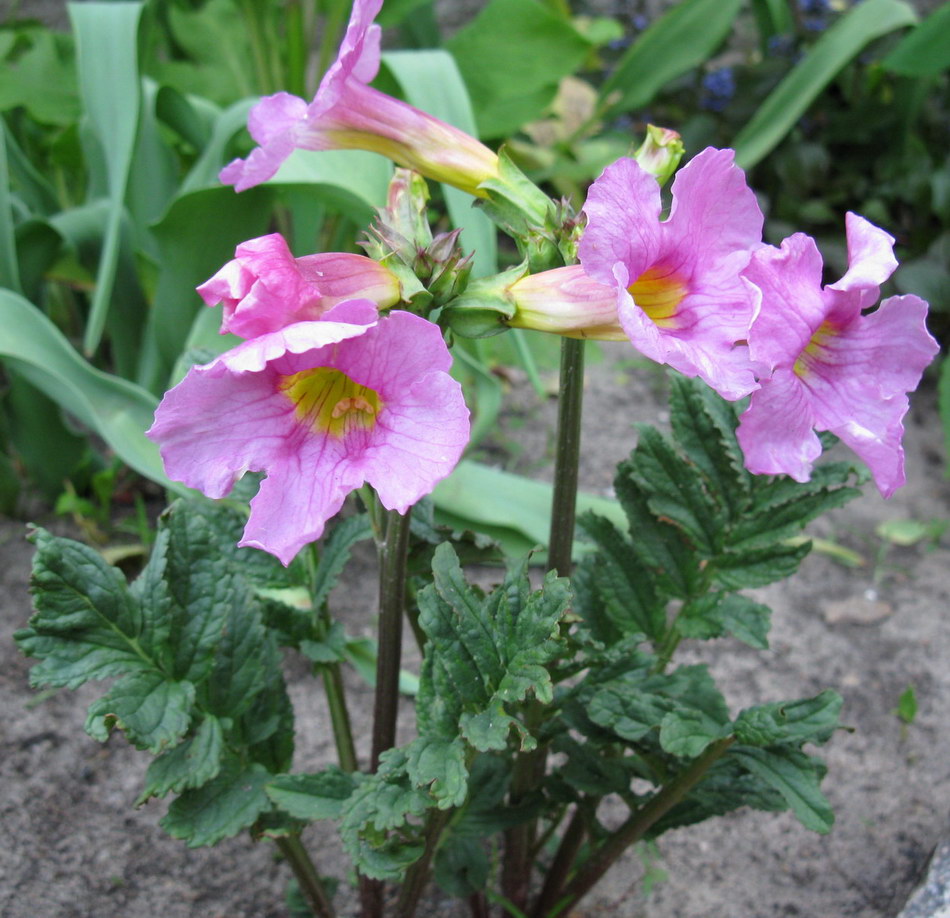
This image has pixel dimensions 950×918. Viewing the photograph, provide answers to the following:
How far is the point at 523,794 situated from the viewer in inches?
35.4

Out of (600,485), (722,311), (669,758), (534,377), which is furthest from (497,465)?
(722,311)

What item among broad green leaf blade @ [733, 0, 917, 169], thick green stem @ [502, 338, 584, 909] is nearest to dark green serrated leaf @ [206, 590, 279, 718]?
thick green stem @ [502, 338, 584, 909]

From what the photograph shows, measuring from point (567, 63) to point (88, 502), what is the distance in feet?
4.21

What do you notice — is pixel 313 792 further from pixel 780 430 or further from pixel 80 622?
pixel 780 430

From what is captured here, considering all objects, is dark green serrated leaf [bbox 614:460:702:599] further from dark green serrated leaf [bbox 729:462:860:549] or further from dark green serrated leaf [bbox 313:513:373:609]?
dark green serrated leaf [bbox 313:513:373:609]

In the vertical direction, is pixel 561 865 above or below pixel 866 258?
below

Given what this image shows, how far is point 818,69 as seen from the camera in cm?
200

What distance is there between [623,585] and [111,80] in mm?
1187

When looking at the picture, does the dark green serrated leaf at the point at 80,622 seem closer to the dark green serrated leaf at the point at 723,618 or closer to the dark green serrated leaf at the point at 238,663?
the dark green serrated leaf at the point at 238,663

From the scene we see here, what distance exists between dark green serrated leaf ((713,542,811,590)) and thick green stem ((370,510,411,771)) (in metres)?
0.28

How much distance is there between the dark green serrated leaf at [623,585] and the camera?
86 centimetres

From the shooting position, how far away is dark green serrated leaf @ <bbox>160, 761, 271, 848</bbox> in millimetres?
769

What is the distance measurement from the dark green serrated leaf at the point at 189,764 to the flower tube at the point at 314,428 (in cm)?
26

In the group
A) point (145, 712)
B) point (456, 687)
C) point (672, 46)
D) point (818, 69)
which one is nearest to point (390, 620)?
point (456, 687)
